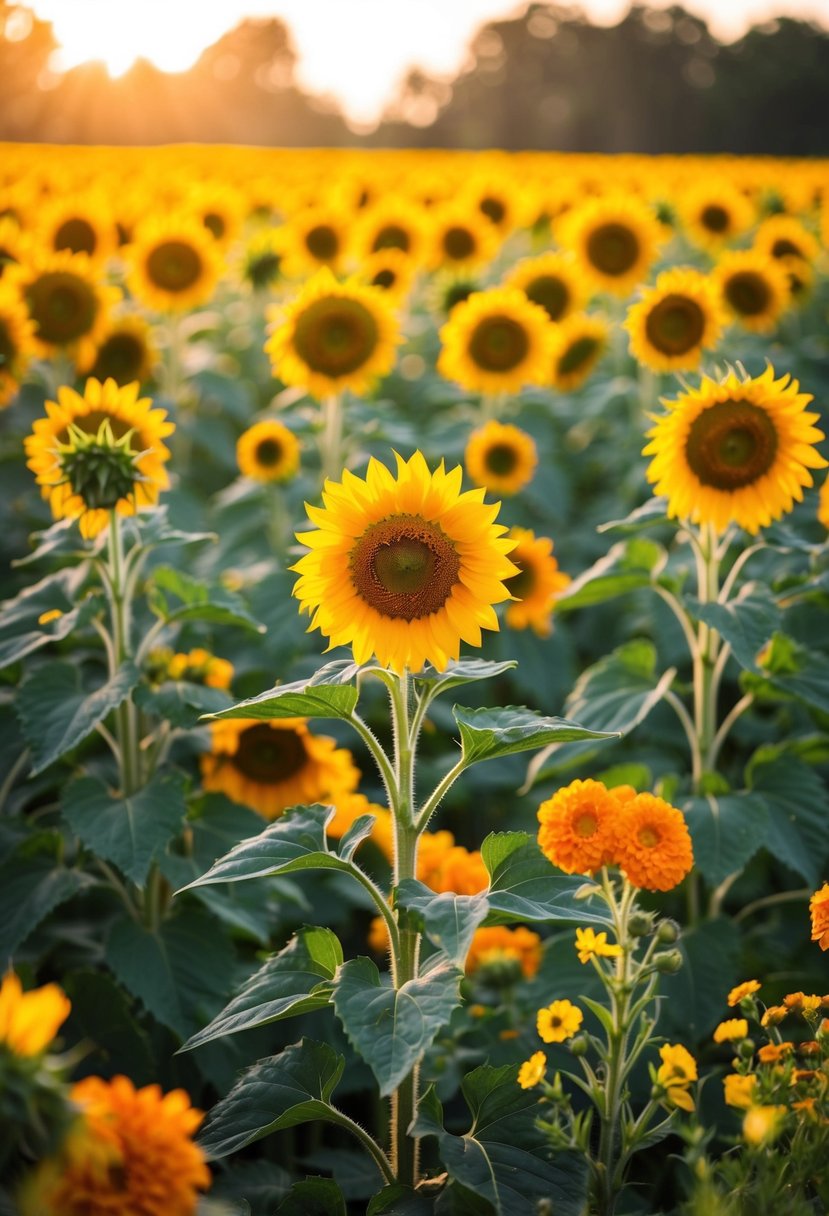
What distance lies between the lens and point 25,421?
5.54 meters

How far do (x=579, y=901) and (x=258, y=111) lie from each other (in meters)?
33.9

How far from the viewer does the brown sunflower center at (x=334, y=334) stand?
4531 millimetres

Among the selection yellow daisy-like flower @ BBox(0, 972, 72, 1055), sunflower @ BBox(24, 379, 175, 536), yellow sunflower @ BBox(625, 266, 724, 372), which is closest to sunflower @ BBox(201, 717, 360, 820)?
sunflower @ BBox(24, 379, 175, 536)

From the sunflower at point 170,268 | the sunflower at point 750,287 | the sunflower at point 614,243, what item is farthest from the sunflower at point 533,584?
the sunflower at point 170,268

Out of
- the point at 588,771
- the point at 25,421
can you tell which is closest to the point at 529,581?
the point at 588,771

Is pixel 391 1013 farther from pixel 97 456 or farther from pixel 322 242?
pixel 322 242

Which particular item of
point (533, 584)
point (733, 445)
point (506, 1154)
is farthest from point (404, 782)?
point (533, 584)

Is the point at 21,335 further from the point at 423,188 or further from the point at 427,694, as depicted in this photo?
the point at 423,188

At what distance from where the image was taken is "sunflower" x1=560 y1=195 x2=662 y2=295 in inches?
245

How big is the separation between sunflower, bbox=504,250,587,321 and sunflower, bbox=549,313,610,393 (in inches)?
3.2

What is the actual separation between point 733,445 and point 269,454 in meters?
2.12

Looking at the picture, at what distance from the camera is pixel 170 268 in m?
5.97

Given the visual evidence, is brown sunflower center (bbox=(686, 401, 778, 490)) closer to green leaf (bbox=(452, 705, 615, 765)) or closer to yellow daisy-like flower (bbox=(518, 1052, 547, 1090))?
green leaf (bbox=(452, 705, 615, 765))

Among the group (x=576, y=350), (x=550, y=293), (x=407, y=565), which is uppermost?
(x=550, y=293)
